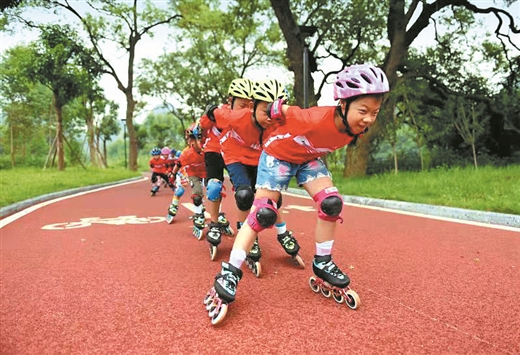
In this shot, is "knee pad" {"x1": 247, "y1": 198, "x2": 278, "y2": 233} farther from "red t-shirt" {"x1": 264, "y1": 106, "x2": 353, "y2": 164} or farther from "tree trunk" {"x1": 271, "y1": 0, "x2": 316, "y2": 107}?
"tree trunk" {"x1": 271, "y1": 0, "x2": 316, "y2": 107}

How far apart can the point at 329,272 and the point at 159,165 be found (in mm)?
11157

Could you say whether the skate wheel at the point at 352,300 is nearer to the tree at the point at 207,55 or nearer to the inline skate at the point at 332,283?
the inline skate at the point at 332,283

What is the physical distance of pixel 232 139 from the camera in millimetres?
3859

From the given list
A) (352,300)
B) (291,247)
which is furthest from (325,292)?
(291,247)

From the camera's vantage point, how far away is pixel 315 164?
117 inches

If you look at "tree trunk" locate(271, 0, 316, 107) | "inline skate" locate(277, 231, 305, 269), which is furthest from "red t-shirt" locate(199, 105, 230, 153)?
"tree trunk" locate(271, 0, 316, 107)

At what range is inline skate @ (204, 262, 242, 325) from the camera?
7.84 ft

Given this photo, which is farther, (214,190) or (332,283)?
(214,190)

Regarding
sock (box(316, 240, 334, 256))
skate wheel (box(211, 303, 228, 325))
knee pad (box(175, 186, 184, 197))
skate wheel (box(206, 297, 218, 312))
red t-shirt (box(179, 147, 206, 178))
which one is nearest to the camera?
skate wheel (box(211, 303, 228, 325))

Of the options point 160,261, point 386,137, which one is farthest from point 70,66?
point 160,261

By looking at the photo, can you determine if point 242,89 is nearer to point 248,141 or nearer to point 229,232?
point 248,141

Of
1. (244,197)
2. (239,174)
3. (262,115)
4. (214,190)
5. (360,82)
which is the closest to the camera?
(360,82)

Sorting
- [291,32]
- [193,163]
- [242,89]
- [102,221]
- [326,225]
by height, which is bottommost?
[102,221]

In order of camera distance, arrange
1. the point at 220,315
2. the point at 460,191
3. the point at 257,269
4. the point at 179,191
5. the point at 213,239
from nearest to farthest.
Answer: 1. the point at 220,315
2. the point at 257,269
3. the point at 213,239
4. the point at 179,191
5. the point at 460,191
